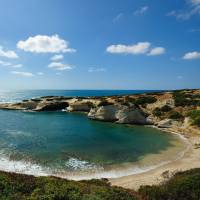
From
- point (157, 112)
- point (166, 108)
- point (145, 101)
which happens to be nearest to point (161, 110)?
point (166, 108)

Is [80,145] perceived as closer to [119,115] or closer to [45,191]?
[45,191]

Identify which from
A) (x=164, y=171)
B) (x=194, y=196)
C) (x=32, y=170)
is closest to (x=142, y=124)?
(x=164, y=171)

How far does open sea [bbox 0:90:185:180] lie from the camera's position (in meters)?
23.2

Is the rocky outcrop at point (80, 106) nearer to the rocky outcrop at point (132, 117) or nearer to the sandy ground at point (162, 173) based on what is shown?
the rocky outcrop at point (132, 117)

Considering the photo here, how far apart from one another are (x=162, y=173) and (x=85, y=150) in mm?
10929

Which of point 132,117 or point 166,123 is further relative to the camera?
point 132,117

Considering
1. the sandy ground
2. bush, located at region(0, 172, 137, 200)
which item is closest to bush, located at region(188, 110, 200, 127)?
the sandy ground

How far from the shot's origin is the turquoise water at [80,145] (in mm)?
25281

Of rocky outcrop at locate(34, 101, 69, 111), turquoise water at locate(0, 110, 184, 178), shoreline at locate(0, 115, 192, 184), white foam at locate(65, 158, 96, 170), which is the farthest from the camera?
rocky outcrop at locate(34, 101, 69, 111)

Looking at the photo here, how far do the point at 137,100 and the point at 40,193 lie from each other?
55421 mm

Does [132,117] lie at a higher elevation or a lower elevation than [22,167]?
higher

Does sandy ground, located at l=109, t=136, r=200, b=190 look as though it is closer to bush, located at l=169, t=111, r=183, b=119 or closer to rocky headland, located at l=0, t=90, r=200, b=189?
rocky headland, located at l=0, t=90, r=200, b=189

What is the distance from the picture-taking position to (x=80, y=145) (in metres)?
32.2

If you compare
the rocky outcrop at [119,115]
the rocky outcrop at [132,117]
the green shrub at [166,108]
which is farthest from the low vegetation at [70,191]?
the green shrub at [166,108]
